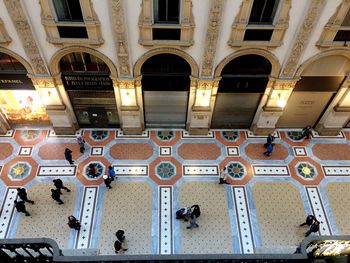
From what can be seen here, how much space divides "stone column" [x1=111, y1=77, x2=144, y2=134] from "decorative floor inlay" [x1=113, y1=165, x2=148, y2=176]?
1.73m

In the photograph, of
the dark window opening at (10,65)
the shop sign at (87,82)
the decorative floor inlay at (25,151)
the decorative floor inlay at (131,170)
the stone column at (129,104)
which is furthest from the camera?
the decorative floor inlay at (25,151)

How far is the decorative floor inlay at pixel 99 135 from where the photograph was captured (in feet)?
51.0

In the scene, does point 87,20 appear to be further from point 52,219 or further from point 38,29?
point 52,219

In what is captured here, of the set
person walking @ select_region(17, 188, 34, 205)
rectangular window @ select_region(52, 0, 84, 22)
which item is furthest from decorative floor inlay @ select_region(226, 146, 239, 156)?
person walking @ select_region(17, 188, 34, 205)

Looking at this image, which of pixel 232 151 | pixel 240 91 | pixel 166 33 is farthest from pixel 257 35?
pixel 232 151

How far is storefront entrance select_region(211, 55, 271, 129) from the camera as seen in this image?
13.2 m

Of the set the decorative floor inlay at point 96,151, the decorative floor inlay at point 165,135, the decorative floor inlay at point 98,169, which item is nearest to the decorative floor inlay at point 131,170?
the decorative floor inlay at point 98,169

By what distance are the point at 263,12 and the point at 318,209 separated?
25.8 ft

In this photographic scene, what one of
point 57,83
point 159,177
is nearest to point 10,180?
point 57,83

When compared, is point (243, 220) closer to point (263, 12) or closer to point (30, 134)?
point (263, 12)

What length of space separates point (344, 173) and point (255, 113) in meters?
4.55

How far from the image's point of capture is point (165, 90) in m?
13.9

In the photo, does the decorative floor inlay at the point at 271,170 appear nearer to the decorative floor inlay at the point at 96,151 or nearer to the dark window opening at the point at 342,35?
the dark window opening at the point at 342,35

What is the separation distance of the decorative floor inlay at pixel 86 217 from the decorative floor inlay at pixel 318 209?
8645 mm
